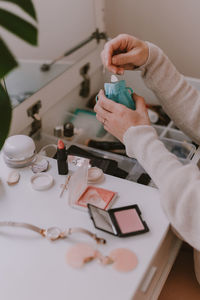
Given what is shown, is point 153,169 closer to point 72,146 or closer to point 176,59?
point 72,146

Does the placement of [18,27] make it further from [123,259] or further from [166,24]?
[166,24]

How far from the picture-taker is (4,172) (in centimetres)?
Result: 98

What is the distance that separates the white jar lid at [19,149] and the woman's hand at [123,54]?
13.0 inches

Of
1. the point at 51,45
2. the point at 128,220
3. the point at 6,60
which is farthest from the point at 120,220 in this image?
the point at 51,45

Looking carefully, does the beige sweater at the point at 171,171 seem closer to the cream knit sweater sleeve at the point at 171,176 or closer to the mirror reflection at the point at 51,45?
the cream knit sweater sleeve at the point at 171,176

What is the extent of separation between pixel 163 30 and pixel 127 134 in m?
1.03

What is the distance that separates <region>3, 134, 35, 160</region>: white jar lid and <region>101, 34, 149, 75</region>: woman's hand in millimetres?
329

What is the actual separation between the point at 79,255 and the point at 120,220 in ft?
0.46

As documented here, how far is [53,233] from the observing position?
792 millimetres

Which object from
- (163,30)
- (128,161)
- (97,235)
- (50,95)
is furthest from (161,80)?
(163,30)

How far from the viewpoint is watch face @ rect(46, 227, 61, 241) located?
2.56 feet

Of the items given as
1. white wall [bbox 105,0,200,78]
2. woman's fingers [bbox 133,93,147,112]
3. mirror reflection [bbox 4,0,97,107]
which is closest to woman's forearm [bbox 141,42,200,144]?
woman's fingers [bbox 133,93,147,112]

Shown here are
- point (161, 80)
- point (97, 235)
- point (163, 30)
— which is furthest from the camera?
point (163, 30)

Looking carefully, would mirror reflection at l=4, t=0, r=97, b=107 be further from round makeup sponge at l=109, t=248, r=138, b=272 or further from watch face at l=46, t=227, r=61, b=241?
round makeup sponge at l=109, t=248, r=138, b=272
